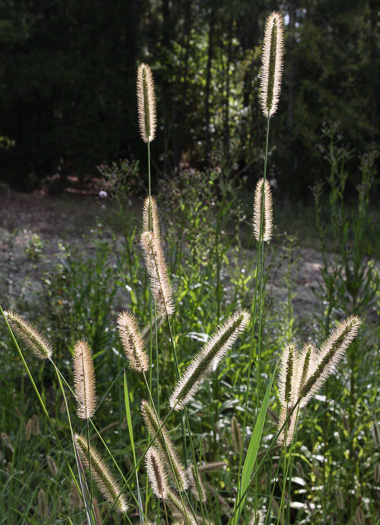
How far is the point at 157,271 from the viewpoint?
1106mm

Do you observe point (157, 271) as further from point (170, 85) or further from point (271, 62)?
point (170, 85)

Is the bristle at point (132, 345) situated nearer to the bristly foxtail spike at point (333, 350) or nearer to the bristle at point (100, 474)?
the bristle at point (100, 474)

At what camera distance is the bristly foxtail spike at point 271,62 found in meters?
1.15

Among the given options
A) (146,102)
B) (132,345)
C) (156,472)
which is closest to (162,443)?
(156,472)

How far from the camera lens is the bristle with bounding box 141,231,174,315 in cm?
110

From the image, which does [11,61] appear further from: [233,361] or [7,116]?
[233,361]

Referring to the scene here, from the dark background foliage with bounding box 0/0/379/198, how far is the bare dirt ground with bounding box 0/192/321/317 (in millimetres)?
1773

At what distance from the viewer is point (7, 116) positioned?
672 inches

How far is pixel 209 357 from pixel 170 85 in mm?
17922

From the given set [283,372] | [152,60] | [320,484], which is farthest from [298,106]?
[283,372]

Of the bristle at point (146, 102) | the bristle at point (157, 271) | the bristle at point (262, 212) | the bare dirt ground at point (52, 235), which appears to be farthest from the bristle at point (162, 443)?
the bare dirt ground at point (52, 235)

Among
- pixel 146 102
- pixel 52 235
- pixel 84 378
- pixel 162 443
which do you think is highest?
pixel 146 102

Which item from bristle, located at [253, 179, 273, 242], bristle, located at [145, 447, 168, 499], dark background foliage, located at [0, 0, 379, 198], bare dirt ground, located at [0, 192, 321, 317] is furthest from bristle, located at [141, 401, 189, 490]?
dark background foliage, located at [0, 0, 379, 198]

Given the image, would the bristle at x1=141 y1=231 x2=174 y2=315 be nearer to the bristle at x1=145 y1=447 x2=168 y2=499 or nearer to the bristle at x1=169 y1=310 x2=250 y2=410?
the bristle at x1=169 y1=310 x2=250 y2=410
